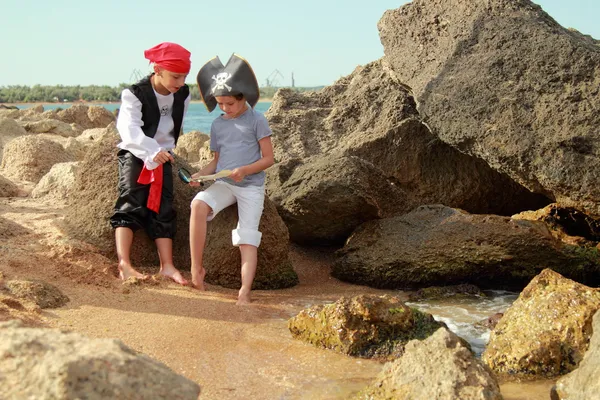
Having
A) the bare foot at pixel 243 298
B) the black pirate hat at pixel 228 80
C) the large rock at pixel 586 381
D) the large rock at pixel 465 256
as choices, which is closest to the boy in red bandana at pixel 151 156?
the black pirate hat at pixel 228 80

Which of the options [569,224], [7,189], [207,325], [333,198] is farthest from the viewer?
[7,189]

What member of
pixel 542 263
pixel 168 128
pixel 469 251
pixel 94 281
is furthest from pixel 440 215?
pixel 94 281

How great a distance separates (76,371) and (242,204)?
10.6 ft

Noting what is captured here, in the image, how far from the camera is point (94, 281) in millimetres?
4980

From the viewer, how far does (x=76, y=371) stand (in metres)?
2.10

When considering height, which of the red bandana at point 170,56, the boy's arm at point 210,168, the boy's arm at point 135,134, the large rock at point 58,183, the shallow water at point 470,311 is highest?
the red bandana at point 170,56

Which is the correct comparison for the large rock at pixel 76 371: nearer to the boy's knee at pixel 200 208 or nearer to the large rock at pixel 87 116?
the boy's knee at pixel 200 208

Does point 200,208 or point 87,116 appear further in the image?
point 87,116

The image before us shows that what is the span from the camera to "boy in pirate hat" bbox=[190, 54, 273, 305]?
5.15 m

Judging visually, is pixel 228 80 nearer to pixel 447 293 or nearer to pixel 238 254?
pixel 238 254

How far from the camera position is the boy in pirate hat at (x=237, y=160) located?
5152mm

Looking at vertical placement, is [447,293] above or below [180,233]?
below

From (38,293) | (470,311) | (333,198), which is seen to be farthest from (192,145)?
(38,293)

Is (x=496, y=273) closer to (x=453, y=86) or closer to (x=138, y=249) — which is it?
(x=453, y=86)
